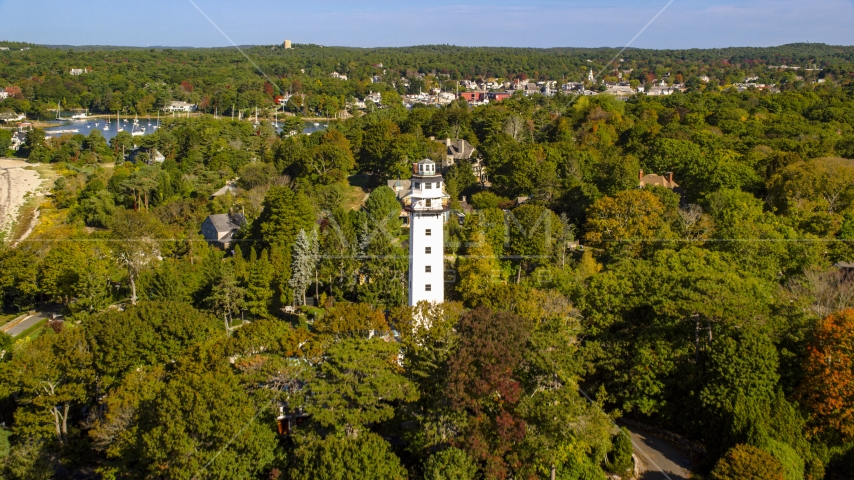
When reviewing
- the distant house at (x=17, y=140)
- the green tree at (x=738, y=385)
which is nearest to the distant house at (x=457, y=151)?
the green tree at (x=738, y=385)

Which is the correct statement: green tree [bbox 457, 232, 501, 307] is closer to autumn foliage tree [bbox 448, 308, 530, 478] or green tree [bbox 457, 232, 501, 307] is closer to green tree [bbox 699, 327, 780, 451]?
autumn foliage tree [bbox 448, 308, 530, 478]

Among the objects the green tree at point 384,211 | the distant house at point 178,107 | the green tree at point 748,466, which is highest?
the distant house at point 178,107

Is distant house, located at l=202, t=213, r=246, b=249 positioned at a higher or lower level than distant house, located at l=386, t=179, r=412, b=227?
lower

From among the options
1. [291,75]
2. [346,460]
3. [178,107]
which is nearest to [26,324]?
[346,460]

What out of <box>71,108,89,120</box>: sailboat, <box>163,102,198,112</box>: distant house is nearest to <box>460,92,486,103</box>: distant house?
<box>163,102,198,112</box>: distant house

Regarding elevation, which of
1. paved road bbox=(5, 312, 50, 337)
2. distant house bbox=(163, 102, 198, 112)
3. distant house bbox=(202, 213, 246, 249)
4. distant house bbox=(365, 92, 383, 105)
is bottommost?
paved road bbox=(5, 312, 50, 337)

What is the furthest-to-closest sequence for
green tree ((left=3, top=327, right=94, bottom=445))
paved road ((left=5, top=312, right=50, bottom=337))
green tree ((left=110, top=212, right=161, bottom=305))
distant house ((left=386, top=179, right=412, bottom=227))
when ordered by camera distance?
1. distant house ((left=386, top=179, right=412, bottom=227))
2. green tree ((left=110, top=212, right=161, bottom=305))
3. paved road ((left=5, top=312, right=50, bottom=337))
4. green tree ((left=3, top=327, right=94, bottom=445))

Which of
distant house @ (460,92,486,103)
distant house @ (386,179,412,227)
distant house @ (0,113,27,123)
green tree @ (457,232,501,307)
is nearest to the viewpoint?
green tree @ (457,232,501,307)

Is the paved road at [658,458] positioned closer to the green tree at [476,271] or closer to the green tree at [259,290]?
the green tree at [476,271]
